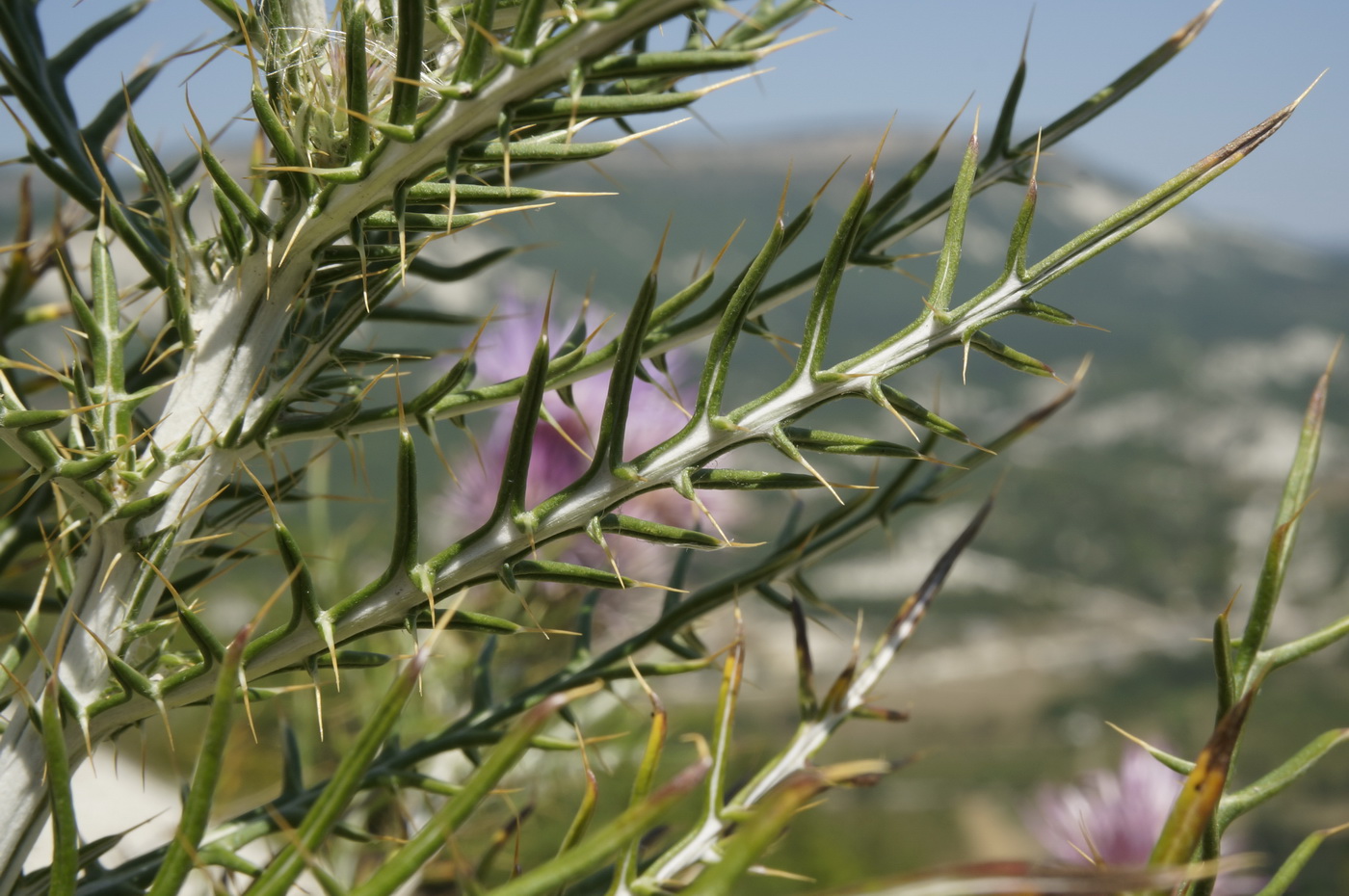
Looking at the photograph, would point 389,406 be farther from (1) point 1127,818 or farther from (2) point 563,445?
(2) point 563,445

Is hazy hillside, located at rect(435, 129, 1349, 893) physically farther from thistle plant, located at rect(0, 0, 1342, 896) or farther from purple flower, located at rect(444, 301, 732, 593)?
thistle plant, located at rect(0, 0, 1342, 896)

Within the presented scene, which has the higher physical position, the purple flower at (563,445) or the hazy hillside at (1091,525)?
the purple flower at (563,445)

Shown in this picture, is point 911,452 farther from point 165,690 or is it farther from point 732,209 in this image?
point 732,209

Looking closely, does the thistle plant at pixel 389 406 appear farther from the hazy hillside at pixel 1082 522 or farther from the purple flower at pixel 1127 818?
the hazy hillside at pixel 1082 522

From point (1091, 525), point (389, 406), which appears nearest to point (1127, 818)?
point (389, 406)

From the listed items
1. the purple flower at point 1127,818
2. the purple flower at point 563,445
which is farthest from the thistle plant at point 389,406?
the purple flower at point 563,445

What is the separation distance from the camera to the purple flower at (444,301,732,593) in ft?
5.02

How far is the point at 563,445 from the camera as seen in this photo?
1801 mm

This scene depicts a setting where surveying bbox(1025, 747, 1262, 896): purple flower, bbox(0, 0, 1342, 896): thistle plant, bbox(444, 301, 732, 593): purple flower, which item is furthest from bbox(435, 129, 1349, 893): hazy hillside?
bbox(0, 0, 1342, 896): thistle plant

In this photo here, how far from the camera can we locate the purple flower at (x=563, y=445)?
1.53 metres

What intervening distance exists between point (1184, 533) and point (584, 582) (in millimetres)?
62343

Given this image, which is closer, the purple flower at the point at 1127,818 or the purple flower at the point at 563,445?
the purple flower at the point at 1127,818

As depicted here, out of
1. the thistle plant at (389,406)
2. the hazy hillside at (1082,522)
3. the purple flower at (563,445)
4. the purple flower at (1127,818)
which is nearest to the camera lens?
the thistle plant at (389,406)

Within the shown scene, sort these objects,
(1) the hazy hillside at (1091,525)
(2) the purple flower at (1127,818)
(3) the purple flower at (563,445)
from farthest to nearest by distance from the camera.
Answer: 1. (1) the hazy hillside at (1091,525)
2. (3) the purple flower at (563,445)
3. (2) the purple flower at (1127,818)
